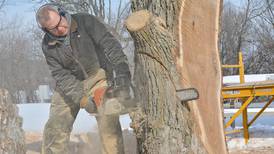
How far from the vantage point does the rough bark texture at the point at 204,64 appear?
288 centimetres

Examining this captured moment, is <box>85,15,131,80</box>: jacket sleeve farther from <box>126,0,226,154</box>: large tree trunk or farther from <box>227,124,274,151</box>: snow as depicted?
<box>227,124,274,151</box>: snow

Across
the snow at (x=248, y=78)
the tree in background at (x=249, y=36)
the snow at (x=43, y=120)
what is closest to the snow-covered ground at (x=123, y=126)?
the snow at (x=43, y=120)

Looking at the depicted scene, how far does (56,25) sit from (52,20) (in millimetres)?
56

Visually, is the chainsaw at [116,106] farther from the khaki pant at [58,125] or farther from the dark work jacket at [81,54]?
the khaki pant at [58,125]

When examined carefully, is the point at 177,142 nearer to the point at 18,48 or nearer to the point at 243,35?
the point at 18,48

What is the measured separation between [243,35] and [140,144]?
2276cm

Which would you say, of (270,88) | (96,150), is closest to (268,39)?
(270,88)

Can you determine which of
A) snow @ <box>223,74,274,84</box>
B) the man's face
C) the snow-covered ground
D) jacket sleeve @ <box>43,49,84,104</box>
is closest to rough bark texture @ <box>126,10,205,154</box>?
the man's face

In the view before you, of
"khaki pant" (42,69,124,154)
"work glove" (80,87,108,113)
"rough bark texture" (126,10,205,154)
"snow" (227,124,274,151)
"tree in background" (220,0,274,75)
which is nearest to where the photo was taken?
"rough bark texture" (126,10,205,154)

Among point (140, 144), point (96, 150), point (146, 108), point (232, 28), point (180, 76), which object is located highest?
point (232, 28)

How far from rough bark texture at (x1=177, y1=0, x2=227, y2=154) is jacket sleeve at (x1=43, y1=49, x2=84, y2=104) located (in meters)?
1.30

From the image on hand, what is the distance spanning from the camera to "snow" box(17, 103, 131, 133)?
7.50 m

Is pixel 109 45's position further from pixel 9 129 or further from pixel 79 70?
pixel 9 129

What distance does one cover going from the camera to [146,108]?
2.98 metres
